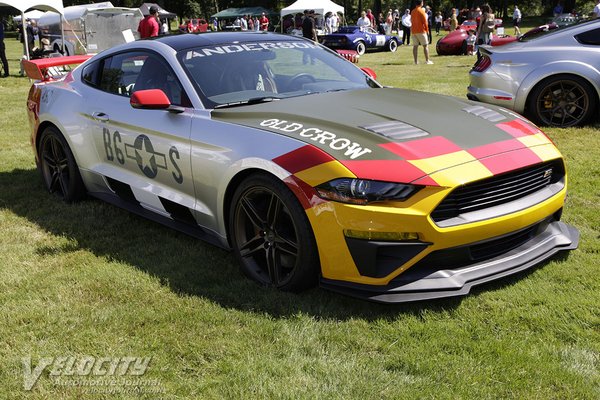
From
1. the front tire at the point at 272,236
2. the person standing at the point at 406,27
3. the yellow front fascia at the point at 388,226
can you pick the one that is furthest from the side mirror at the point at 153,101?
the person standing at the point at 406,27

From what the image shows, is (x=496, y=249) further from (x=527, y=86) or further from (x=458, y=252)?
(x=527, y=86)

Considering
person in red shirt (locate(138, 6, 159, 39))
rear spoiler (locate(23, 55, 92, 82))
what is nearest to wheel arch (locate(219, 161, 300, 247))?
rear spoiler (locate(23, 55, 92, 82))

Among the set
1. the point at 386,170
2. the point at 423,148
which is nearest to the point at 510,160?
the point at 423,148

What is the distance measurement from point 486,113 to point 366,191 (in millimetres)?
1311

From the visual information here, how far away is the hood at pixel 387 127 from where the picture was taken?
3.16 metres

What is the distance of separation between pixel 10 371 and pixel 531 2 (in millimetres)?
73742

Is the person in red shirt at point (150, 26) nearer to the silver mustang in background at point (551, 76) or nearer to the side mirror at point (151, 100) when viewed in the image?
the silver mustang in background at point (551, 76)

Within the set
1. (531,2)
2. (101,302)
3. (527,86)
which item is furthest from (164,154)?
(531,2)

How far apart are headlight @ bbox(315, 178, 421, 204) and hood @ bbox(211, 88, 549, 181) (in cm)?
4

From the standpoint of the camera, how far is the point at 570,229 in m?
3.82

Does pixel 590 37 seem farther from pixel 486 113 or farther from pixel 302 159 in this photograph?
pixel 302 159

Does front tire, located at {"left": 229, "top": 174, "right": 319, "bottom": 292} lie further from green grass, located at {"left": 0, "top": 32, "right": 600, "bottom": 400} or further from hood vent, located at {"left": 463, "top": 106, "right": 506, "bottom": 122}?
hood vent, located at {"left": 463, "top": 106, "right": 506, "bottom": 122}

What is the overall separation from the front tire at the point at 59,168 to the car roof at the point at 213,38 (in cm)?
132
